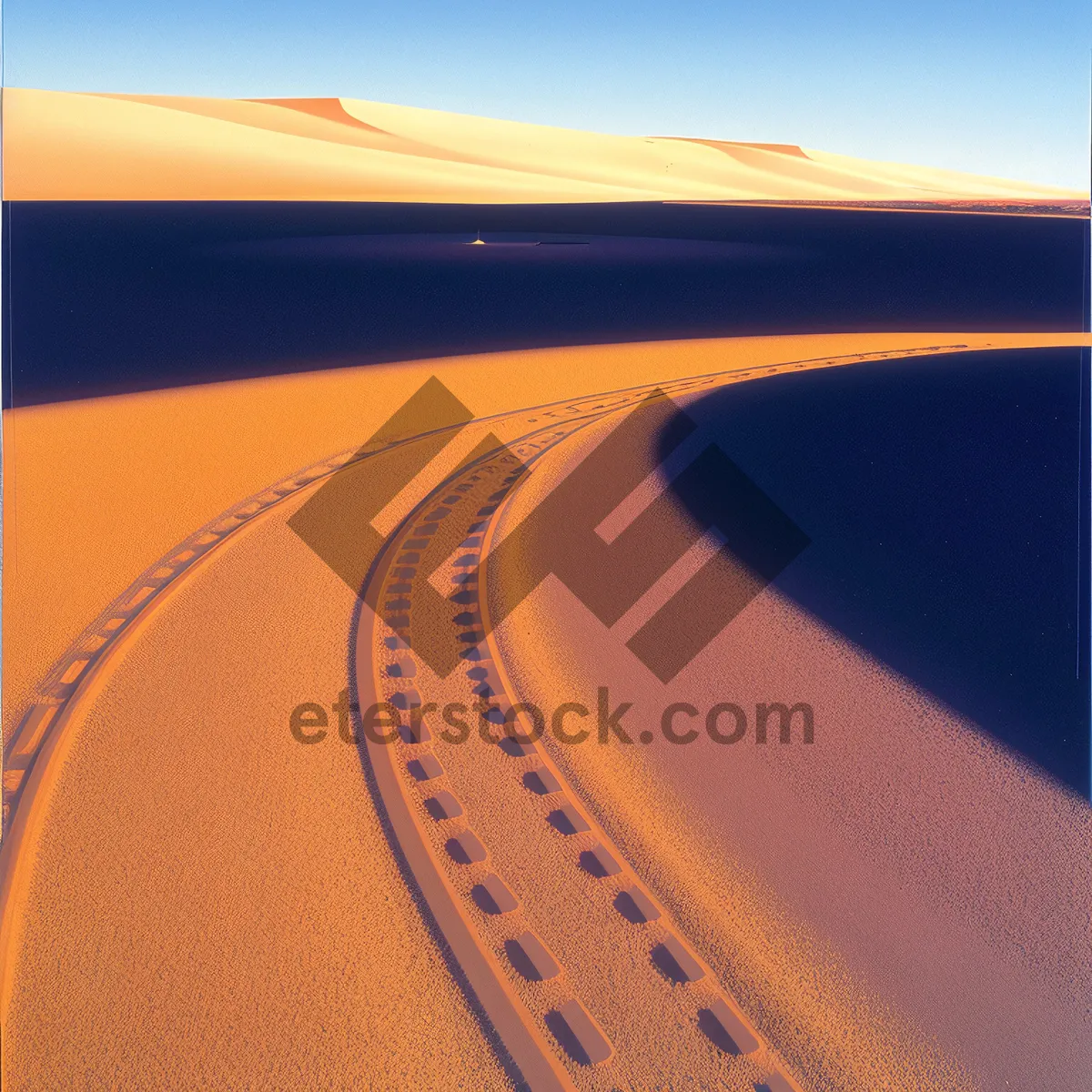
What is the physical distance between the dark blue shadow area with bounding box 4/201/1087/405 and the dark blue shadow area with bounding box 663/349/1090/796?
566 cm

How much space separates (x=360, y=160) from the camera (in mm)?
45781

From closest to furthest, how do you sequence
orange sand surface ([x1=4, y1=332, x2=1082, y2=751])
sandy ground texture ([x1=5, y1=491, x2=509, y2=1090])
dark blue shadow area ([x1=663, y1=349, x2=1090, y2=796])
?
sandy ground texture ([x1=5, y1=491, x2=509, y2=1090]) < dark blue shadow area ([x1=663, y1=349, x2=1090, y2=796]) < orange sand surface ([x1=4, y1=332, x2=1082, y2=751])

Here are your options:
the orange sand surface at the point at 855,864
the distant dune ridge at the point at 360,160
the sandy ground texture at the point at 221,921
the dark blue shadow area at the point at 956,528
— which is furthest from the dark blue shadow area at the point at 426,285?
the orange sand surface at the point at 855,864

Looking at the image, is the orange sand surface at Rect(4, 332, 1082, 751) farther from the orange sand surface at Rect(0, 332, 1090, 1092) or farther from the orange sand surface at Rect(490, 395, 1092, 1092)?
the orange sand surface at Rect(490, 395, 1092, 1092)

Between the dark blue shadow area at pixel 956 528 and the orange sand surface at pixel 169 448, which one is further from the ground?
the orange sand surface at pixel 169 448

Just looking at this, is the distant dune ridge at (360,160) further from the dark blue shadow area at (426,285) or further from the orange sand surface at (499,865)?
the orange sand surface at (499,865)

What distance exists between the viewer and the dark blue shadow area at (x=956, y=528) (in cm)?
444

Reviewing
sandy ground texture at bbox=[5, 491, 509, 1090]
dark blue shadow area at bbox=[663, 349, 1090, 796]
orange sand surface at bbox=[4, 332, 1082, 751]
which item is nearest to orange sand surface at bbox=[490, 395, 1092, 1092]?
dark blue shadow area at bbox=[663, 349, 1090, 796]

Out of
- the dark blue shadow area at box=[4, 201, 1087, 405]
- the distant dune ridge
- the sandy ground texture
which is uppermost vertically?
the distant dune ridge

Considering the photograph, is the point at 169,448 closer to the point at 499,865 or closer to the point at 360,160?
the point at 499,865

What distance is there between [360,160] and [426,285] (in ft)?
110

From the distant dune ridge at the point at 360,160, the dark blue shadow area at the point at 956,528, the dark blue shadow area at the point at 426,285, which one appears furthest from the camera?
the distant dune ridge at the point at 360,160

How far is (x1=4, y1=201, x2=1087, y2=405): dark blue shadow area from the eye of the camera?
11.8 m

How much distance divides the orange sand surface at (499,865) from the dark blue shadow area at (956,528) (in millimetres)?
355
